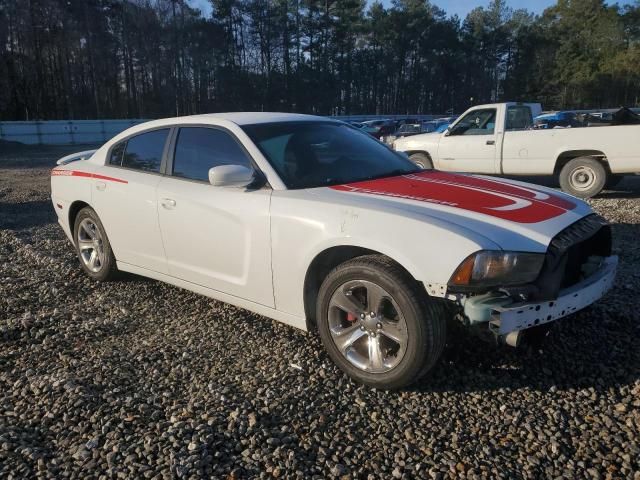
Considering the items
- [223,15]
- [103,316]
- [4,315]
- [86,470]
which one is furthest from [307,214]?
[223,15]

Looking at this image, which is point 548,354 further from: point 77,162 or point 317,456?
point 77,162

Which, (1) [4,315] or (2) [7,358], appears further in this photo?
(1) [4,315]

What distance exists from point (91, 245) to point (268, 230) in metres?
2.53

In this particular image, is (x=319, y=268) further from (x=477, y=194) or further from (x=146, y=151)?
(x=146, y=151)

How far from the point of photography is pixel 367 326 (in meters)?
2.95

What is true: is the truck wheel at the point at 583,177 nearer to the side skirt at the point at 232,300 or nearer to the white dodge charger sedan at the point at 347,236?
the white dodge charger sedan at the point at 347,236

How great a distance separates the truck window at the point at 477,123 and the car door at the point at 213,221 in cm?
746

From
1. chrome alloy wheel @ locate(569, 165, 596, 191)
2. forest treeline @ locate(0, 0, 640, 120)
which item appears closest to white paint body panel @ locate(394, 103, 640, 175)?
chrome alloy wheel @ locate(569, 165, 596, 191)

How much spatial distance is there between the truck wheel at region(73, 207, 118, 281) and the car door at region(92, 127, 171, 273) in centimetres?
14

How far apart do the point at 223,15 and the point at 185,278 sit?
5761cm

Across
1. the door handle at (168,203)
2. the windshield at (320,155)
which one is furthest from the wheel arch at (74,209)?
the windshield at (320,155)

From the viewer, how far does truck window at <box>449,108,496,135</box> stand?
998cm

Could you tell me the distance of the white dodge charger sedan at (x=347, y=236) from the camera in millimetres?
2637

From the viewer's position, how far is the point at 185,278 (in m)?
3.97
